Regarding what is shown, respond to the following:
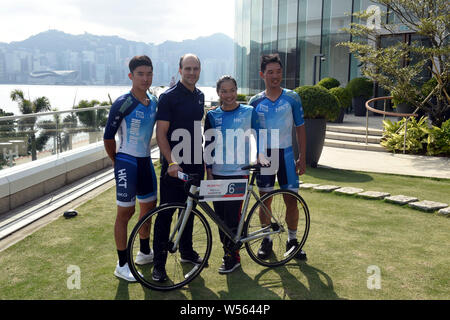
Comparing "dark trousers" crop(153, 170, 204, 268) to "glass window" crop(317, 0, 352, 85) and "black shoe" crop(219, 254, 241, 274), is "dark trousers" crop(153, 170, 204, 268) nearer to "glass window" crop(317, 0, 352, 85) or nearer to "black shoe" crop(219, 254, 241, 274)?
"black shoe" crop(219, 254, 241, 274)

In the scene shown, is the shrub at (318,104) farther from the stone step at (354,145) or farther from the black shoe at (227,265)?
the black shoe at (227,265)

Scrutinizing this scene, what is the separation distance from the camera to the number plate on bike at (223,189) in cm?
336

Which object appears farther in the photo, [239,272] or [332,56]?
[332,56]

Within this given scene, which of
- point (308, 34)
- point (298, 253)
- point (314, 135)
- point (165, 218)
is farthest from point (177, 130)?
point (308, 34)

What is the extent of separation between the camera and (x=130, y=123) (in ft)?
11.3

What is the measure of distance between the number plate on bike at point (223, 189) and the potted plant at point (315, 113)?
17.3 ft

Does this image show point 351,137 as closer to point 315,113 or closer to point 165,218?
point 315,113

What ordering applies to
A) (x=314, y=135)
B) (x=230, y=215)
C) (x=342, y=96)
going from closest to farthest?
(x=230, y=215), (x=314, y=135), (x=342, y=96)

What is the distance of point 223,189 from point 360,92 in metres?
15.6

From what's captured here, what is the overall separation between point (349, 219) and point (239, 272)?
7.25ft

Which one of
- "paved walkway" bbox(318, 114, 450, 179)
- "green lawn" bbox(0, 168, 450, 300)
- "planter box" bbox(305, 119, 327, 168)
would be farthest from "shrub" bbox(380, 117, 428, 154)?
"green lawn" bbox(0, 168, 450, 300)
